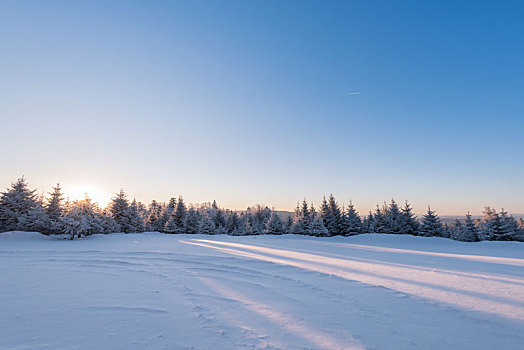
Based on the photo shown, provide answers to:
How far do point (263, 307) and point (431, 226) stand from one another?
102 ft

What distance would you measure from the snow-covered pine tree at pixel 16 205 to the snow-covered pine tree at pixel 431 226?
40.4 metres

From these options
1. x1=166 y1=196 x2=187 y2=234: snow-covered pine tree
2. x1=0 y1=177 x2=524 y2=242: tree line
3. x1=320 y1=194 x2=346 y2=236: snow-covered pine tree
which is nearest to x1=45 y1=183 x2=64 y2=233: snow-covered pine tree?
x1=0 y1=177 x2=524 y2=242: tree line

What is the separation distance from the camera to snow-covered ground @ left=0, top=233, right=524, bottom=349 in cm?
306

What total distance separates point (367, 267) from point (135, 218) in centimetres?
2674

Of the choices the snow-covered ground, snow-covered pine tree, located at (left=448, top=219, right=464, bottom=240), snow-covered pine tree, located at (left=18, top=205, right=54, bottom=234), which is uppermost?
snow-covered pine tree, located at (left=18, top=205, right=54, bottom=234)

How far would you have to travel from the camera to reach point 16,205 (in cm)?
2153

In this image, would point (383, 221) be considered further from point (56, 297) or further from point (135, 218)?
point (56, 297)

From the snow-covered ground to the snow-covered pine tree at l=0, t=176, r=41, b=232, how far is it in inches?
777

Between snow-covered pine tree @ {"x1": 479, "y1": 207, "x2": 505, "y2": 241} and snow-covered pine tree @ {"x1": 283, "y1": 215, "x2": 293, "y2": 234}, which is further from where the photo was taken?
snow-covered pine tree @ {"x1": 283, "y1": 215, "x2": 293, "y2": 234}

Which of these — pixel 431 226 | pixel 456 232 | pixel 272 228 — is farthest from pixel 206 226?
pixel 456 232

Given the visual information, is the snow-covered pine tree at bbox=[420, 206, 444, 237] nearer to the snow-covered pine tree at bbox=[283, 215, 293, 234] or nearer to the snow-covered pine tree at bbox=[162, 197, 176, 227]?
the snow-covered pine tree at bbox=[283, 215, 293, 234]

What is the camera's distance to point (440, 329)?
332 centimetres

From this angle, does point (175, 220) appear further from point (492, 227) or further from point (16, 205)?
point (492, 227)

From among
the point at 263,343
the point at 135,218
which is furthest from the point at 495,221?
the point at 135,218
